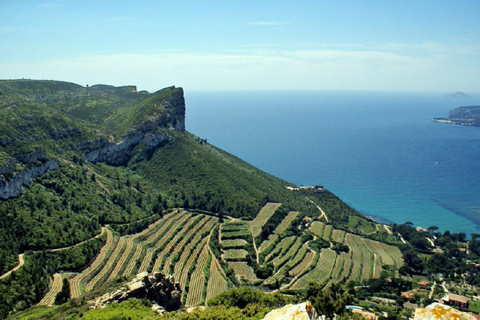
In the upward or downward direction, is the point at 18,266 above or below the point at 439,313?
below

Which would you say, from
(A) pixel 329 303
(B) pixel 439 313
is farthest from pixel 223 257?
(B) pixel 439 313

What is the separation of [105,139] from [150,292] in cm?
5687

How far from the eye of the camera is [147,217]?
67.2 metres

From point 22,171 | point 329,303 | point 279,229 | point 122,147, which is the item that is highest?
point 122,147

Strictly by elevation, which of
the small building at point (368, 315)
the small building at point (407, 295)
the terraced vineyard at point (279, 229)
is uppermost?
the terraced vineyard at point (279, 229)

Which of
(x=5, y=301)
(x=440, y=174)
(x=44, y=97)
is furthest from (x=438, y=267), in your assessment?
(x=44, y=97)

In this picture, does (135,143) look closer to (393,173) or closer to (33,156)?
(33,156)

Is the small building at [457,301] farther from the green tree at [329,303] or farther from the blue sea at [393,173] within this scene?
the blue sea at [393,173]

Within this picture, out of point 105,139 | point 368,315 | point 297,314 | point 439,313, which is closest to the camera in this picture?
point 439,313

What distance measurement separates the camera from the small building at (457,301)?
2056 inches

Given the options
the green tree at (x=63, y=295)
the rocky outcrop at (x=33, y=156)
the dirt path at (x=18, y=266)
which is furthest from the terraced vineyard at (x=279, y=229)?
the rocky outcrop at (x=33, y=156)

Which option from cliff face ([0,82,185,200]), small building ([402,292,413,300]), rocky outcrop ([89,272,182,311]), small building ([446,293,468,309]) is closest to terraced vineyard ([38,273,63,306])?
rocky outcrop ([89,272,182,311])

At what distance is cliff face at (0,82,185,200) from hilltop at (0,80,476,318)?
0.90 ft

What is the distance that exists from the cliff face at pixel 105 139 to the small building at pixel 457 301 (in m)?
65.1
